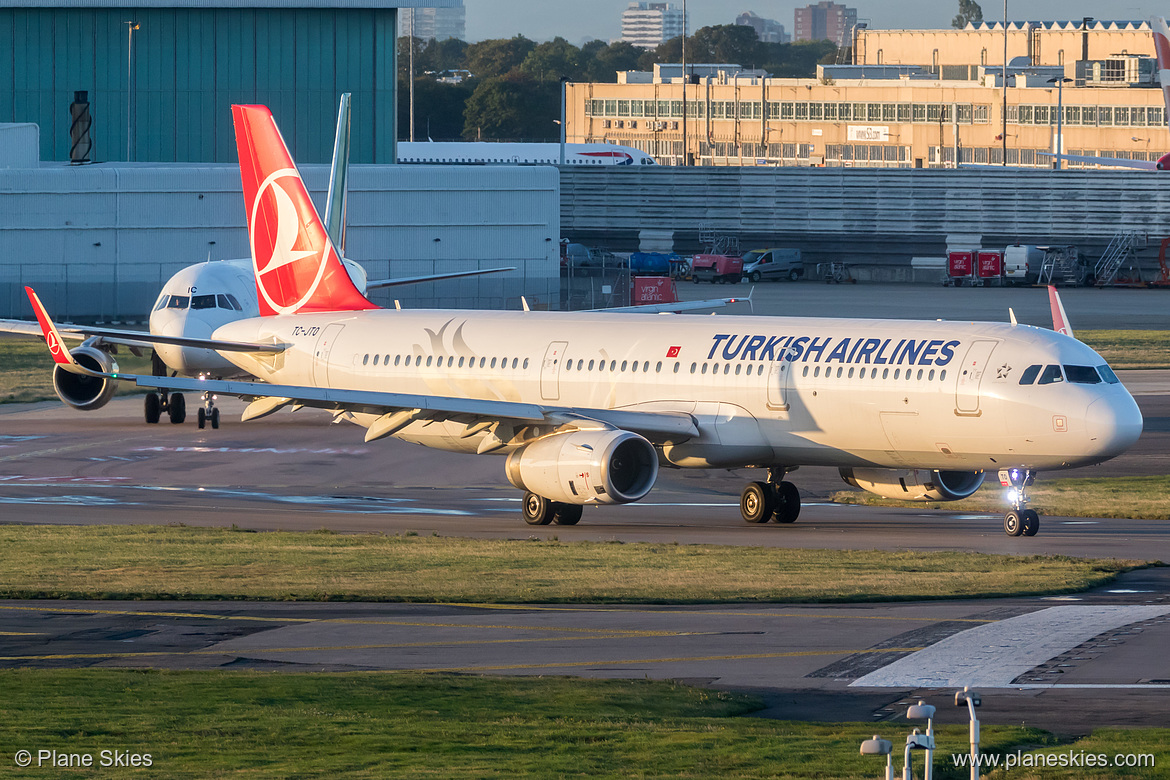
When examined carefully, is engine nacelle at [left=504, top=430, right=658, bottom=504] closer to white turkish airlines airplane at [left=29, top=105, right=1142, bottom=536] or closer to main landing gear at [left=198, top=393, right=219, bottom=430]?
white turkish airlines airplane at [left=29, top=105, right=1142, bottom=536]

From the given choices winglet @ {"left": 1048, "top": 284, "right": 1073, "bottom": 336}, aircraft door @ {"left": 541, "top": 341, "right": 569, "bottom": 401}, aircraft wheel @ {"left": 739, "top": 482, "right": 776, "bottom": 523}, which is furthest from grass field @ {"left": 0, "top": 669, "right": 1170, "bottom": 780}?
winglet @ {"left": 1048, "top": 284, "right": 1073, "bottom": 336}

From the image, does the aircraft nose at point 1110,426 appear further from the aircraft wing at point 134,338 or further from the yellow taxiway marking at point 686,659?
the aircraft wing at point 134,338

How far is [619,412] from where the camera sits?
33969mm

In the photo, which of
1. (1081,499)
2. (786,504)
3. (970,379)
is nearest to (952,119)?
(1081,499)

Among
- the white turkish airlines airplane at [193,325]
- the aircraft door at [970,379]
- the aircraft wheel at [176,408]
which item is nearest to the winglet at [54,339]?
the white turkish airlines airplane at [193,325]

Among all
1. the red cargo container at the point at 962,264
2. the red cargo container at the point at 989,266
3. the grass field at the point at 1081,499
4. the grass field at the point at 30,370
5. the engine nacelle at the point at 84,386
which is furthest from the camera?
the red cargo container at the point at 962,264

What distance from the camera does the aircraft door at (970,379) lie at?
31.2 m

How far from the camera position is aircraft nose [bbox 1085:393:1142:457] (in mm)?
30172

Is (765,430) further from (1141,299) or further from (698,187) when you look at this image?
(698,187)

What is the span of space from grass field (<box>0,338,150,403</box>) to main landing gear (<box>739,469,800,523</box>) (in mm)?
27203

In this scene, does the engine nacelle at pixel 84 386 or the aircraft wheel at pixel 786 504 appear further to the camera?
the engine nacelle at pixel 84 386

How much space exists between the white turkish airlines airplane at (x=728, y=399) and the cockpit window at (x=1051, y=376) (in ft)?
0.09

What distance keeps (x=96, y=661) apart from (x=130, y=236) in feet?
205

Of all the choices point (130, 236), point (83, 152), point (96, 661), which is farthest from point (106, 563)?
point (83, 152)
